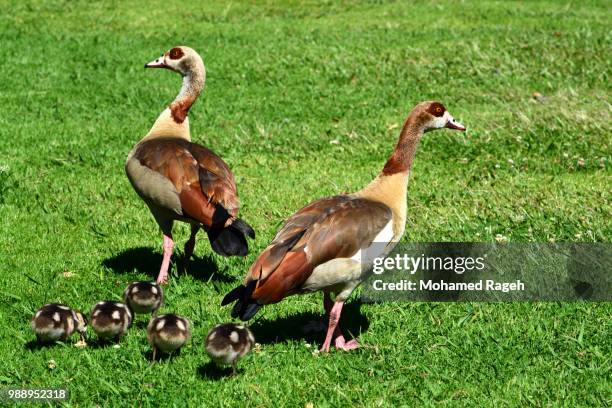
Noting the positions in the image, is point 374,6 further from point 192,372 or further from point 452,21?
point 192,372

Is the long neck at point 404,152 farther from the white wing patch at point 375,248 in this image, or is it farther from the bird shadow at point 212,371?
the bird shadow at point 212,371

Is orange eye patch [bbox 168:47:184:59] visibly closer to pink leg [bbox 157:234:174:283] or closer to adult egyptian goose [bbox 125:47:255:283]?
adult egyptian goose [bbox 125:47:255:283]

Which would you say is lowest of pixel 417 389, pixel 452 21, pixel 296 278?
pixel 452 21

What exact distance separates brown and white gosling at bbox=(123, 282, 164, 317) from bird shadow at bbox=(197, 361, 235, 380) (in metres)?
0.90

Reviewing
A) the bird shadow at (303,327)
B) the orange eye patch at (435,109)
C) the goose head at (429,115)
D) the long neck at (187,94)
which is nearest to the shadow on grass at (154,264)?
the bird shadow at (303,327)

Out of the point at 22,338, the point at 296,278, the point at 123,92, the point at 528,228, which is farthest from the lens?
the point at 123,92

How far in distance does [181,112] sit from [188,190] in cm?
183

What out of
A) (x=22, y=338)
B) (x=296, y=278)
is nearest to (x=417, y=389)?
(x=296, y=278)

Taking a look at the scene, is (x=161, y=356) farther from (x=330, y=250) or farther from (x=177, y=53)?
(x=177, y=53)

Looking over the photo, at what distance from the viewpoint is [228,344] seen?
7000mm

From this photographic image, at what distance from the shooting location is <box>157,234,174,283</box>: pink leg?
9500mm

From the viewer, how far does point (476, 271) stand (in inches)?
383

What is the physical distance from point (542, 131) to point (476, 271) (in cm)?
465

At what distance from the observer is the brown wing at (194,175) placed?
9.00 metres
